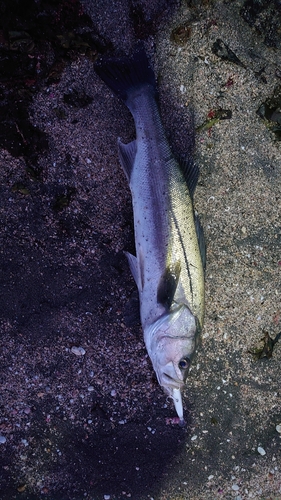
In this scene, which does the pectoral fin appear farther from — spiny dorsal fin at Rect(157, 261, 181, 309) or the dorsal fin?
the dorsal fin

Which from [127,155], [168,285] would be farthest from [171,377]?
[127,155]

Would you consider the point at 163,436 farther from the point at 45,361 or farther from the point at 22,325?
the point at 22,325

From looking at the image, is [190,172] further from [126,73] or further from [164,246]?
[126,73]

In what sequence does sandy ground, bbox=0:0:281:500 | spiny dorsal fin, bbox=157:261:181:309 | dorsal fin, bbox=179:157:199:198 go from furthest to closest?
sandy ground, bbox=0:0:281:500 < dorsal fin, bbox=179:157:199:198 < spiny dorsal fin, bbox=157:261:181:309

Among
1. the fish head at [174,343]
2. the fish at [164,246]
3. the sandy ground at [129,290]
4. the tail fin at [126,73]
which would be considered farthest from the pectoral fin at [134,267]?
the tail fin at [126,73]

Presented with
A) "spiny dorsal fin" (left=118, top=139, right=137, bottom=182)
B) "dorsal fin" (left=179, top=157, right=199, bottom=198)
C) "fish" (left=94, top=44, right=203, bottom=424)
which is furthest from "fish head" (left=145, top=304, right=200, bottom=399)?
"spiny dorsal fin" (left=118, top=139, right=137, bottom=182)

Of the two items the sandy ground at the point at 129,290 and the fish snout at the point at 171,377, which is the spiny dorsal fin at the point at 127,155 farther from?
the fish snout at the point at 171,377
